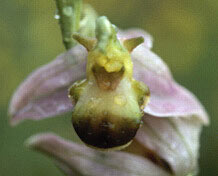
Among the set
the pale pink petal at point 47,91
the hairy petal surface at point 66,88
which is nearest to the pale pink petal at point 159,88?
the hairy petal surface at point 66,88

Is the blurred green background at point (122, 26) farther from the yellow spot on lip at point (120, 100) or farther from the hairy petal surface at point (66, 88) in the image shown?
the yellow spot on lip at point (120, 100)

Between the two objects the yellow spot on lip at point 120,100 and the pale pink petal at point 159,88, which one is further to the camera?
the pale pink petal at point 159,88

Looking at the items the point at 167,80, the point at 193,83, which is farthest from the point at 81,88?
the point at 193,83

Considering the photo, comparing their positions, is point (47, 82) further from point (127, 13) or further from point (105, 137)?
point (127, 13)

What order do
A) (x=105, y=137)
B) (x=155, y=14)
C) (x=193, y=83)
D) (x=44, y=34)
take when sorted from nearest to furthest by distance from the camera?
1. (x=105, y=137)
2. (x=193, y=83)
3. (x=44, y=34)
4. (x=155, y=14)

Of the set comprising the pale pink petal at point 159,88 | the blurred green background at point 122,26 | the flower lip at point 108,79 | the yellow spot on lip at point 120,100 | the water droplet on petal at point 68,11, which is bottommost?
the blurred green background at point 122,26

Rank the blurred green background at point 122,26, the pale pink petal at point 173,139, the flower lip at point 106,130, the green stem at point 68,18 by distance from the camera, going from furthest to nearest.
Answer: the blurred green background at point 122,26
the pale pink petal at point 173,139
the green stem at point 68,18
the flower lip at point 106,130
